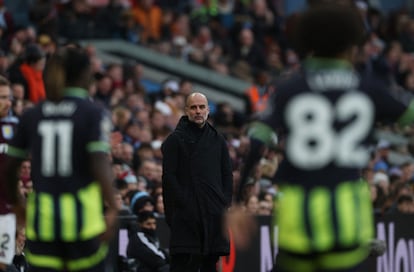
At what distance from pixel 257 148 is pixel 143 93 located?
44.7 feet

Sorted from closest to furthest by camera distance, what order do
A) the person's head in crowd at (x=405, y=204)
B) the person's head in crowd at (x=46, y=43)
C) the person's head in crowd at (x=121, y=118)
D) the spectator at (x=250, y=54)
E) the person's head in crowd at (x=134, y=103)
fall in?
1. the person's head in crowd at (x=405, y=204)
2. the person's head in crowd at (x=121, y=118)
3. the person's head in crowd at (x=46, y=43)
4. the person's head in crowd at (x=134, y=103)
5. the spectator at (x=250, y=54)

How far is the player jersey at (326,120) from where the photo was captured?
691 cm

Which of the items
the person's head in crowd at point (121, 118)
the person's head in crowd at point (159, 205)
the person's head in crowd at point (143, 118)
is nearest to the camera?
the person's head in crowd at point (159, 205)

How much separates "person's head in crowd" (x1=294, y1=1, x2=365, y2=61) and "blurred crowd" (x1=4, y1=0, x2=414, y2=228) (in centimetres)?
586

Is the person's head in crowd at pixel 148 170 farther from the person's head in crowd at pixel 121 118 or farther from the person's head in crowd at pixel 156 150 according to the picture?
the person's head in crowd at pixel 121 118

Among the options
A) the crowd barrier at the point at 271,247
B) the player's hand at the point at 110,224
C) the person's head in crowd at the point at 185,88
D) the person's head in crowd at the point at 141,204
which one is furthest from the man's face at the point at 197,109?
the person's head in crowd at the point at 185,88

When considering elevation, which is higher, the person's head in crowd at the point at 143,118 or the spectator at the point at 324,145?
the person's head in crowd at the point at 143,118

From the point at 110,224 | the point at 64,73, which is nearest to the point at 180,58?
the point at 64,73

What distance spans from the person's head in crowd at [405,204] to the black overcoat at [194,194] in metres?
5.79

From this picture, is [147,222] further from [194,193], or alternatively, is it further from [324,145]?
[324,145]

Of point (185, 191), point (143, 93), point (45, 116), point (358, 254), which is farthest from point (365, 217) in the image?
point (143, 93)

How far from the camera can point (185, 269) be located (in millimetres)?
11234

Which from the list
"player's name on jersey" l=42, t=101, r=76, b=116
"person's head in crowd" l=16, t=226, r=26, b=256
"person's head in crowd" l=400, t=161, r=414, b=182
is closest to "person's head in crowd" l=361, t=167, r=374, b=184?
"person's head in crowd" l=400, t=161, r=414, b=182

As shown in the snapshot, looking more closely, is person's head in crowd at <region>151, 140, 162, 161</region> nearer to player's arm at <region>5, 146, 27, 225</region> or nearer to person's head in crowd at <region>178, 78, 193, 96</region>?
person's head in crowd at <region>178, 78, 193, 96</region>
